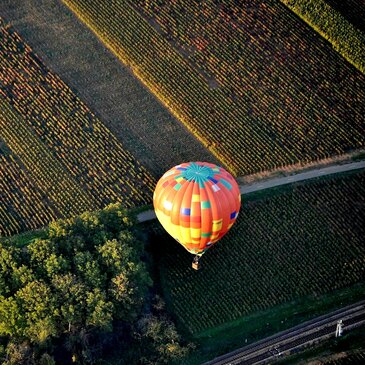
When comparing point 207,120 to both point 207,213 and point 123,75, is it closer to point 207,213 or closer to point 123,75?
point 123,75

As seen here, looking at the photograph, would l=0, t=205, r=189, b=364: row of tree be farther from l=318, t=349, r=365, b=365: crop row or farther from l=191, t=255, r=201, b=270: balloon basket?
l=318, t=349, r=365, b=365: crop row

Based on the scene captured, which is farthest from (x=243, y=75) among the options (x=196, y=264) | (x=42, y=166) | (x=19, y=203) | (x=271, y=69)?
(x=19, y=203)

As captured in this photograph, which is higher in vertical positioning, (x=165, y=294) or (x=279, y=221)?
(x=279, y=221)

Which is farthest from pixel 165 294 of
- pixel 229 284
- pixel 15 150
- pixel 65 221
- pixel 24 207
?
pixel 15 150

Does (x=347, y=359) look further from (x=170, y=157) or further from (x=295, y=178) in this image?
(x=170, y=157)

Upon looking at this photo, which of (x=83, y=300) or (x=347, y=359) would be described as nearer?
(x=83, y=300)

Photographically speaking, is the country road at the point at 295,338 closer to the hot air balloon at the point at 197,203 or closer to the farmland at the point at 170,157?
the farmland at the point at 170,157
